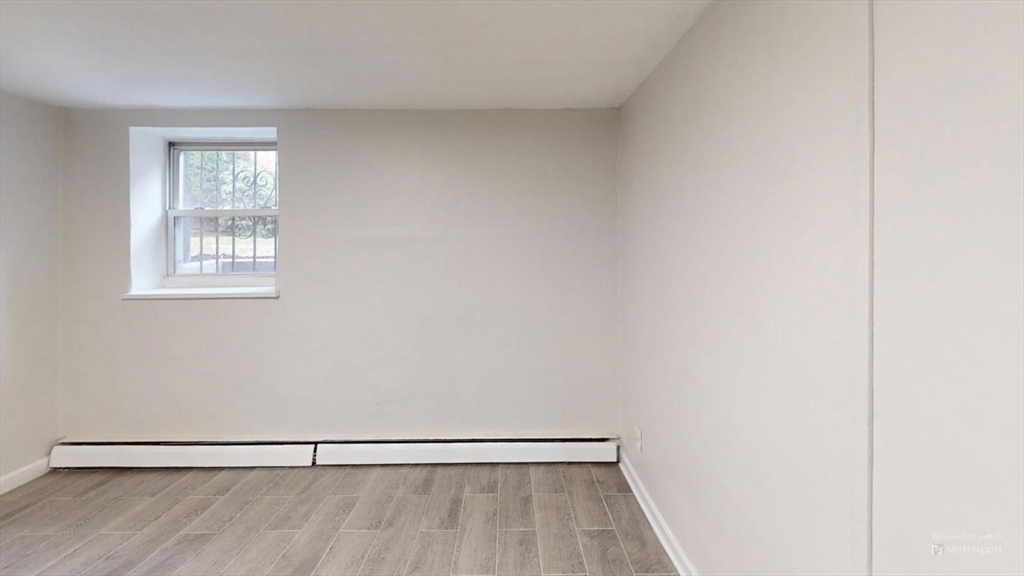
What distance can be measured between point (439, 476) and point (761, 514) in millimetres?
1882

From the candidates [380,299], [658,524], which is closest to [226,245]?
[380,299]

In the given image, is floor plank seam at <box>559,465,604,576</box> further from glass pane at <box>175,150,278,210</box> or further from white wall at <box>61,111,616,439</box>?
glass pane at <box>175,150,278,210</box>

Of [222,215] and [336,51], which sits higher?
[336,51]

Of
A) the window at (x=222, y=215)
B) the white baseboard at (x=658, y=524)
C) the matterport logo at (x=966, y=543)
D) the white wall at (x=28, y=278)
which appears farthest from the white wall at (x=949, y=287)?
the white wall at (x=28, y=278)

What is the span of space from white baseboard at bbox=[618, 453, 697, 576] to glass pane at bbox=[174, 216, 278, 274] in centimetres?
263

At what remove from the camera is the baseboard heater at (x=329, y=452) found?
113 inches

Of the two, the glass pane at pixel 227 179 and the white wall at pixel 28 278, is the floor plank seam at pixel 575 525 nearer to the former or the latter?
the glass pane at pixel 227 179

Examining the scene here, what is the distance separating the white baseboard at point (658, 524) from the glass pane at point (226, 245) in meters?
2.63

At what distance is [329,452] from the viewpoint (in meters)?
2.90

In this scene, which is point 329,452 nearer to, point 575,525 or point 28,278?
point 575,525

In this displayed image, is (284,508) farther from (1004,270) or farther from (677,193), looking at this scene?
(1004,270)

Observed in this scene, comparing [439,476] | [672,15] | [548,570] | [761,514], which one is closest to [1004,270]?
[761,514]

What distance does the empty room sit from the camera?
803 millimetres

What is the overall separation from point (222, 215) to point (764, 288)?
130 inches
